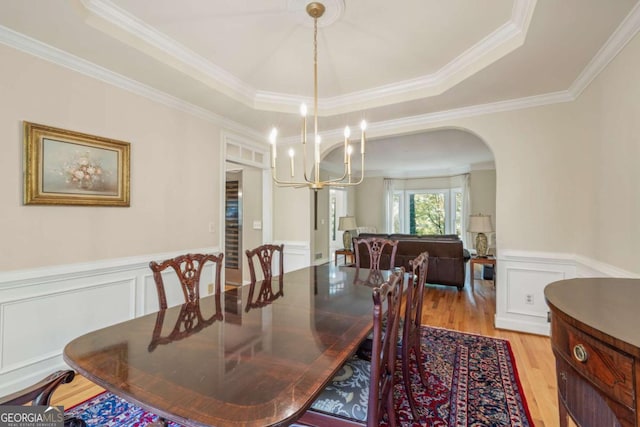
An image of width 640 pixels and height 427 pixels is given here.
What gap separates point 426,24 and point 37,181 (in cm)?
302

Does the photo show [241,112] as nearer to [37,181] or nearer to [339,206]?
[37,181]

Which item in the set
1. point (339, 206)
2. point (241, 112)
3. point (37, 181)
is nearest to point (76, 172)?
point (37, 181)

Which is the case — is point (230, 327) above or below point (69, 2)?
below

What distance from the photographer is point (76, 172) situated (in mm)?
2312

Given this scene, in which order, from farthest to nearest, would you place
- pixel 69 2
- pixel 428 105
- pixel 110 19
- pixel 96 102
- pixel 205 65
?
pixel 428 105 → pixel 205 65 → pixel 96 102 → pixel 110 19 → pixel 69 2

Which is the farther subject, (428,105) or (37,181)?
(428,105)

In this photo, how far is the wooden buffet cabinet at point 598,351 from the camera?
0.79 metres

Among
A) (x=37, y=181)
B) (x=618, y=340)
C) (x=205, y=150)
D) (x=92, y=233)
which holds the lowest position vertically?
(x=618, y=340)

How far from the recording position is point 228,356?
1.10 metres

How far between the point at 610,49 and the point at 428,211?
6495 millimetres

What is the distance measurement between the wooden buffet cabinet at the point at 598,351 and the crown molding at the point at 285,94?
171 centimetres

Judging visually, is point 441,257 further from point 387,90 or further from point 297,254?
point 387,90

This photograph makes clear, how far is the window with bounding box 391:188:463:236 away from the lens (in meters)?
8.05

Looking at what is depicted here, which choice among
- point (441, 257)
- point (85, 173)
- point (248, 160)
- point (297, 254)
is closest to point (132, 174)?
point (85, 173)
